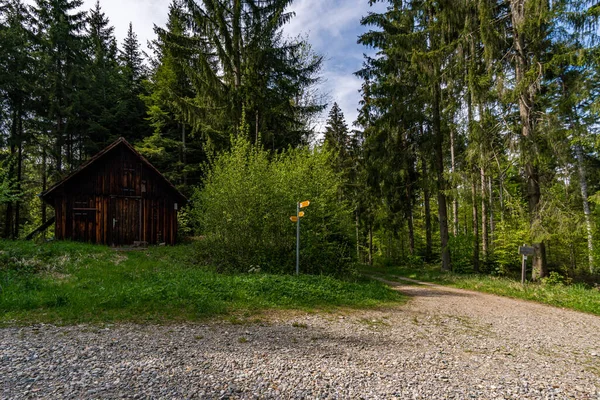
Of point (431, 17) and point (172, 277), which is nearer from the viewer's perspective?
point (172, 277)

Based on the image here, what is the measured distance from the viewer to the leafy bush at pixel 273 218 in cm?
1016

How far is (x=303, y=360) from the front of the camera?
12.4 feet

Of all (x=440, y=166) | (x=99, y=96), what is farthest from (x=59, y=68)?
(x=440, y=166)

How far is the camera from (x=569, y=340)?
204 inches

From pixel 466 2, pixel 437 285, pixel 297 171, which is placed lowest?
pixel 437 285

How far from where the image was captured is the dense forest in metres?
10.2

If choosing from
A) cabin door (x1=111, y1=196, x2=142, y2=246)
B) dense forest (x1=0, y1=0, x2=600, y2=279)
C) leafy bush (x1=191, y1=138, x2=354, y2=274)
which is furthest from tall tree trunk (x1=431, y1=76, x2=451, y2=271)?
cabin door (x1=111, y1=196, x2=142, y2=246)

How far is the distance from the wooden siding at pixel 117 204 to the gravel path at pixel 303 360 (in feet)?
41.2

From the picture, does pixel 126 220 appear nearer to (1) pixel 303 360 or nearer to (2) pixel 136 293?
(2) pixel 136 293

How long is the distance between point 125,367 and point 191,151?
23.0 metres

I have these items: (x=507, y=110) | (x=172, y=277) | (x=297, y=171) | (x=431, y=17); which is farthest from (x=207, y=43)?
(x=507, y=110)

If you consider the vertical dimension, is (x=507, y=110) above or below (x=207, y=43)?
below

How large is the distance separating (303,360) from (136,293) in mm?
4078

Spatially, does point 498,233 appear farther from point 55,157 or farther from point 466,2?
point 55,157
